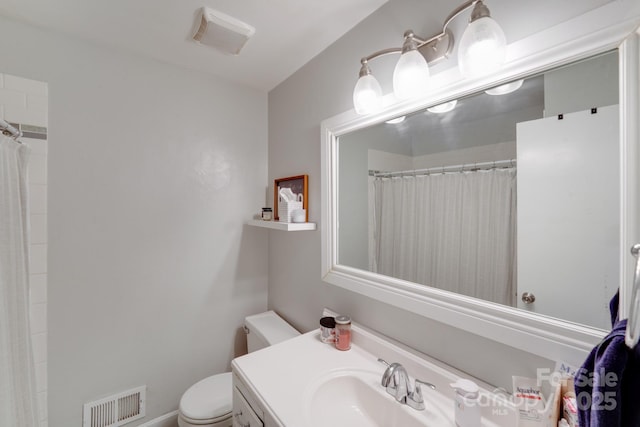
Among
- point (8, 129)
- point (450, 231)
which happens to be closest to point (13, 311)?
point (8, 129)

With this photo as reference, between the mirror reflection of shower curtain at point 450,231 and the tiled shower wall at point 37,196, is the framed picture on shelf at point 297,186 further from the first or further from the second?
the tiled shower wall at point 37,196

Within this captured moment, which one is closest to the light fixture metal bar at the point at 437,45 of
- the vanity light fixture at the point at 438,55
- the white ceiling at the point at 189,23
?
the vanity light fixture at the point at 438,55

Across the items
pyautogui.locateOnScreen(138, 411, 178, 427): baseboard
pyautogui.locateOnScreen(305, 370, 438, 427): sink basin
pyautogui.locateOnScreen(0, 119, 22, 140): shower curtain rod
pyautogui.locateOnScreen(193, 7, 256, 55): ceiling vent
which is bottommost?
pyautogui.locateOnScreen(138, 411, 178, 427): baseboard

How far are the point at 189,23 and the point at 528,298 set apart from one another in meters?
1.71

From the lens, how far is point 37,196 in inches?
47.4

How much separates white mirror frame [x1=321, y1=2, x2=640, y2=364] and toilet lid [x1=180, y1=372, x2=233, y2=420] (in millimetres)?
993

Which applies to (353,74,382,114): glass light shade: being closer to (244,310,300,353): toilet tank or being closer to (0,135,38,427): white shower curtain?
(0,135,38,427): white shower curtain

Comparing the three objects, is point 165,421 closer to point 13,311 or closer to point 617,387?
point 13,311

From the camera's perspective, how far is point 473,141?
873mm

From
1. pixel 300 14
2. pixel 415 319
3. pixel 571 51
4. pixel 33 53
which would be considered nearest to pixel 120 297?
pixel 33 53

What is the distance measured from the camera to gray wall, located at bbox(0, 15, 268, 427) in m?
1.26

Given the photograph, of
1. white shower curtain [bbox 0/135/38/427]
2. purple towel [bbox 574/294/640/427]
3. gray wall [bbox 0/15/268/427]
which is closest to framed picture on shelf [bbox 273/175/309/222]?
gray wall [bbox 0/15/268/427]

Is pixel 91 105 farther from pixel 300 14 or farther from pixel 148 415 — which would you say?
pixel 148 415

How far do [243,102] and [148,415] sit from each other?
2.01m
